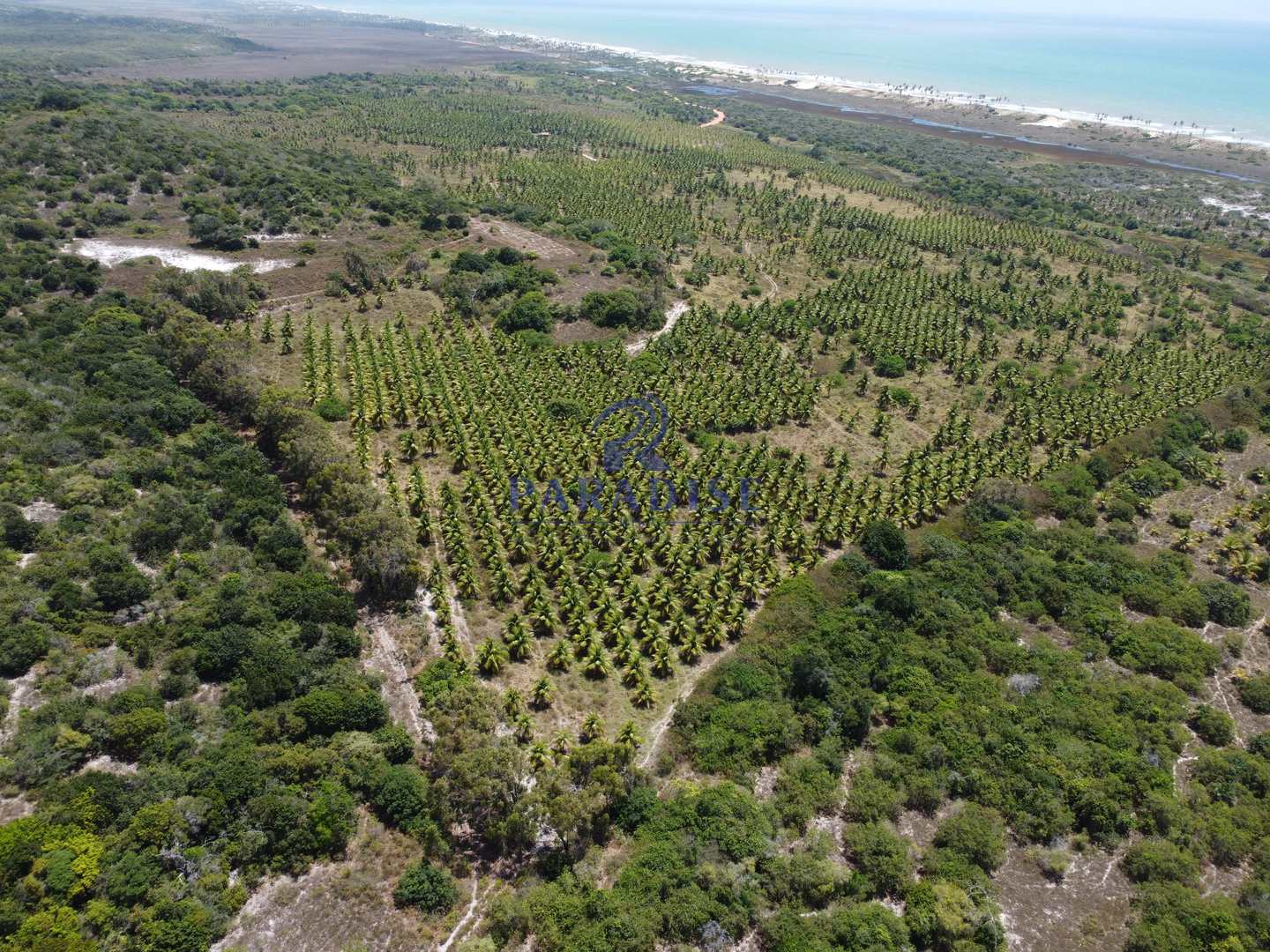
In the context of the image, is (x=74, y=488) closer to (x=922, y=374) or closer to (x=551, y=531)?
(x=551, y=531)

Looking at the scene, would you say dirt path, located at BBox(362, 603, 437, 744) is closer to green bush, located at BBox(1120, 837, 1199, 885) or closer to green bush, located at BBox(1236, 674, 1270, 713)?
green bush, located at BBox(1120, 837, 1199, 885)

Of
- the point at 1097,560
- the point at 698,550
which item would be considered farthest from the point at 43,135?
the point at 1097,560

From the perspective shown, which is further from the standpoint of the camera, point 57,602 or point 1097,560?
point 1097,560

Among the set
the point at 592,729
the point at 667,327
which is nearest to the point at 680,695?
the point at 592,729

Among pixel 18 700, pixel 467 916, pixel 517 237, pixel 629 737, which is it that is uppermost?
pixel 517 237

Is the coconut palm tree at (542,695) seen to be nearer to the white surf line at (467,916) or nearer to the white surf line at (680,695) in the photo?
the white surf line at (680,695)

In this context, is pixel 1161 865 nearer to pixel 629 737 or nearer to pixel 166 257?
pixel 629 737

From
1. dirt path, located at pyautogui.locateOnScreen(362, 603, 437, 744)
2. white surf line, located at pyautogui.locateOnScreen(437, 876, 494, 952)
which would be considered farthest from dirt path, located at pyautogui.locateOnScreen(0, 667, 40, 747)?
white surf line, located at pyautogui.locateOnScreen(437, 876, 494, 952)

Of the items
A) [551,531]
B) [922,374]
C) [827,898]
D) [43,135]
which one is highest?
[43,135]
